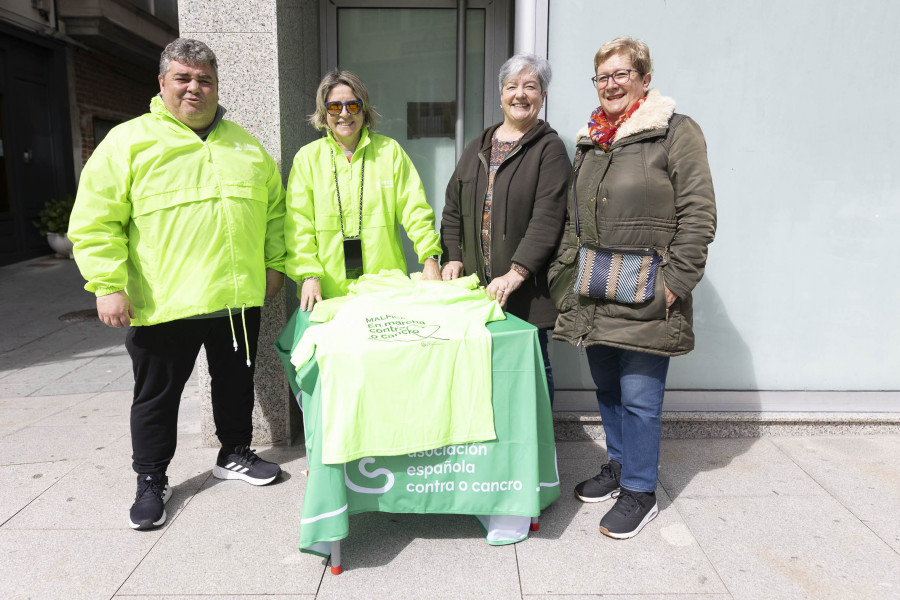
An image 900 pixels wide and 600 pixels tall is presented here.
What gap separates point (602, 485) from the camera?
3182 millimetres

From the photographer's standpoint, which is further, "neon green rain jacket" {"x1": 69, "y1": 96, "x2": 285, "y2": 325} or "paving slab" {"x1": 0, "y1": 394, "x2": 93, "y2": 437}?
"paving slab" {"x1": 0, "y1": 394, "x2": 93, "y2": 437}

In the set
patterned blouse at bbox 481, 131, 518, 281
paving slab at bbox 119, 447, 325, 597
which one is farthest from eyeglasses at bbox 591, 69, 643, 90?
paving slab at bbox 119, 447, 325, 597

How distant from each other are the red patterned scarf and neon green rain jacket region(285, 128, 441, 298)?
90 centimetres

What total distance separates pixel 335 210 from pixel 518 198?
33.6 inches

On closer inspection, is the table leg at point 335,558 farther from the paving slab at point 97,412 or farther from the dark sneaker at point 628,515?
the paving slab at point 97,412

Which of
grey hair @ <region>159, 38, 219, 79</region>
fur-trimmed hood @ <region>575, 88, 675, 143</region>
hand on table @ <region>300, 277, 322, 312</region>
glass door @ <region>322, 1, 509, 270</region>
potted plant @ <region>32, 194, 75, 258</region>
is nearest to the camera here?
fur-trimmed hood @ <region>575, 88, 675, 143</region>

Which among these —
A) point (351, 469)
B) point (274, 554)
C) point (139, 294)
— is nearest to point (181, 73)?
point (139, 294)

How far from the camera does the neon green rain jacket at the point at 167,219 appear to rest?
8.78ft

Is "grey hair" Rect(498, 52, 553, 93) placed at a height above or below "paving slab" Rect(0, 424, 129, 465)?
above

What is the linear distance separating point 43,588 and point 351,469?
120cm

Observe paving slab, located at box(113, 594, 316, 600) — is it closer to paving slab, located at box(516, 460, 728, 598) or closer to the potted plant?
paving slab, located at box(516, 460, 728, 598)

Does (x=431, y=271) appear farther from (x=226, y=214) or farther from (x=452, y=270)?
(x=226, y=214)

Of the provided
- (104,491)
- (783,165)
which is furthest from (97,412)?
(783,165)

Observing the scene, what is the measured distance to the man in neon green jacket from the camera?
270cm
